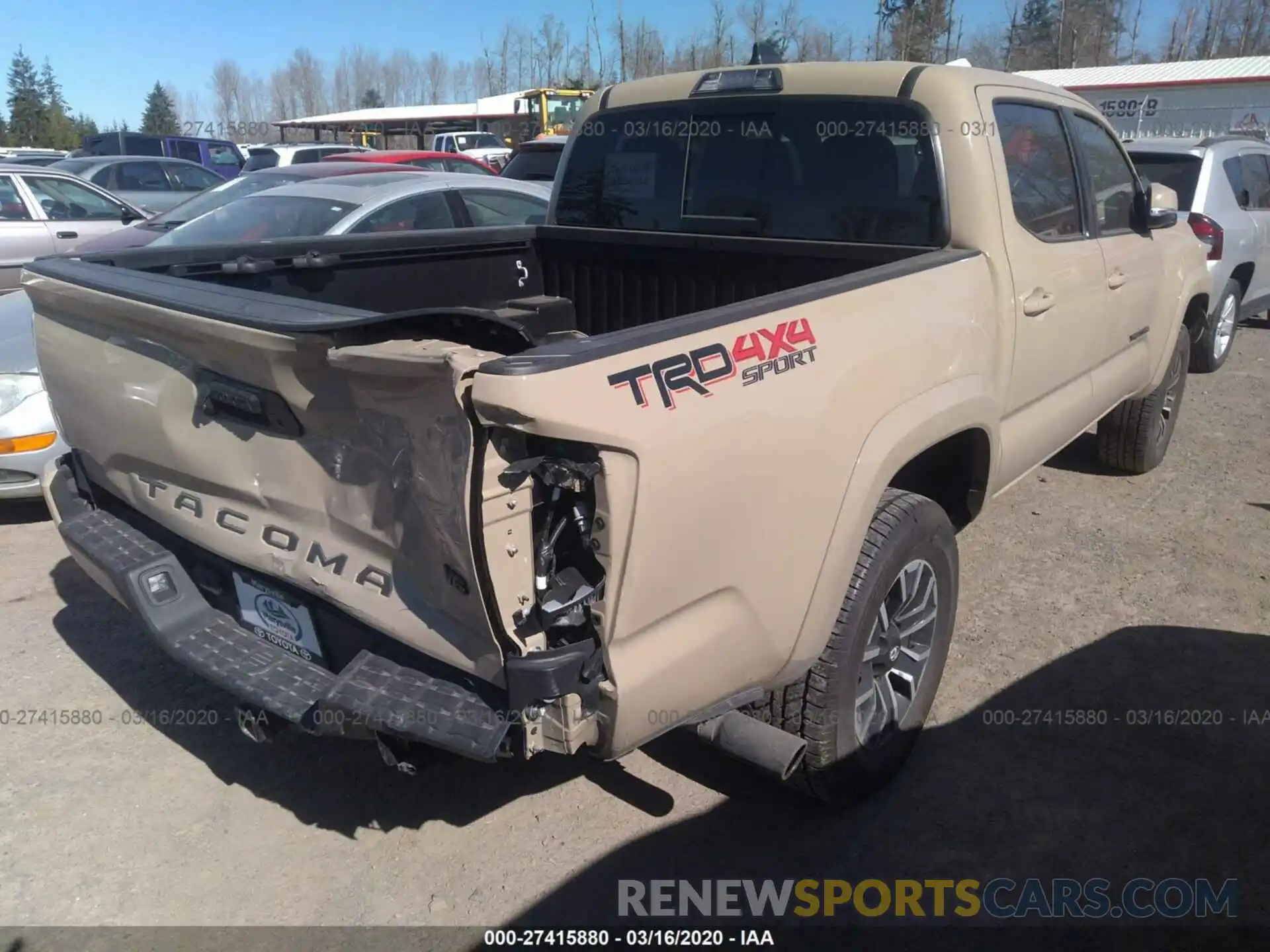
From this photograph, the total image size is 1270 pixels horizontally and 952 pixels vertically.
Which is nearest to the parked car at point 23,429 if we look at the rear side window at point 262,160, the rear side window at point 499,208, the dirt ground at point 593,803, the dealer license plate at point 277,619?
the dirt ground at point 593,803

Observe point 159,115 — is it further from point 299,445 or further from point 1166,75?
point 299,445

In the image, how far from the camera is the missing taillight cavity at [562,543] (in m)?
1.87

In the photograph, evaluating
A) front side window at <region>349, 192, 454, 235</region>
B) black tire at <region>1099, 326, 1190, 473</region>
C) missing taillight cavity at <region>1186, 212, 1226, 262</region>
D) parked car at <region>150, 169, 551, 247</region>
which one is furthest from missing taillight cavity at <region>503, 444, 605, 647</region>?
missing taillight cavity at <region>1186, 212, 1226, 262</region>

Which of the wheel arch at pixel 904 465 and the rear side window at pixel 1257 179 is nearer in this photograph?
the wheel arch at pixel 904 465

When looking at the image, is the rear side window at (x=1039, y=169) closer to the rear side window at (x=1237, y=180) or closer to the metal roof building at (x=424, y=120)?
the rear side window at (x=1237, y=180)

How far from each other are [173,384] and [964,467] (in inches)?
97.4

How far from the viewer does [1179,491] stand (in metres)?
5.55

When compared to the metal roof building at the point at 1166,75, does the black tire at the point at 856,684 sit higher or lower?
lower

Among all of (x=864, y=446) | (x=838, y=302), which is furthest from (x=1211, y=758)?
(x=838, y=302)

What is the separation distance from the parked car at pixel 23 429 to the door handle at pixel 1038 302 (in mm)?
4366

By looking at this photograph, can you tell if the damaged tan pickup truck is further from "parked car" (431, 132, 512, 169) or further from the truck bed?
"parked car" (431, 132, 512, 169)

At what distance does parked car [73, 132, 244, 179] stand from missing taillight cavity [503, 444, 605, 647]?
2107cm

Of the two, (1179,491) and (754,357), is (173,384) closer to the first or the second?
(754,357)

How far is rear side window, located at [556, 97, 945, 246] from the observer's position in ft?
11.1
